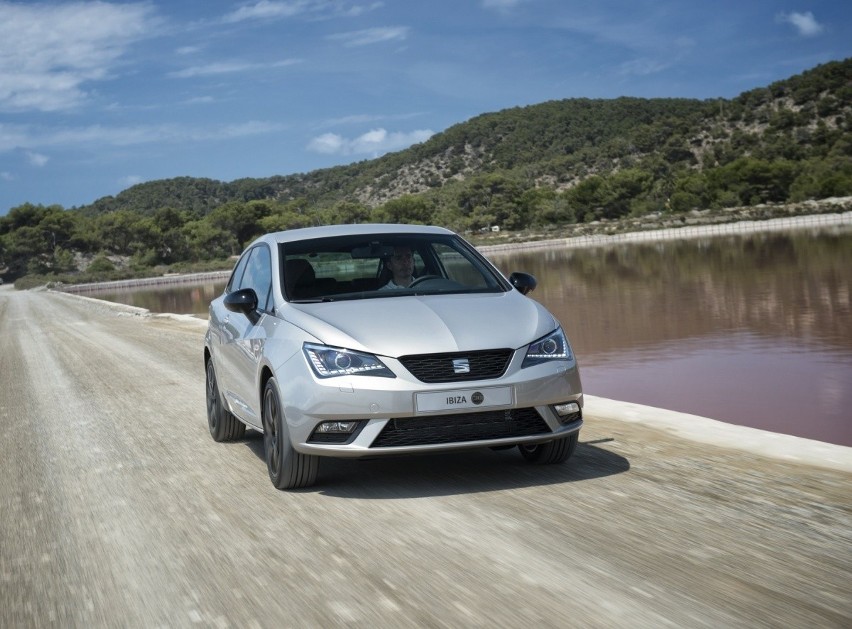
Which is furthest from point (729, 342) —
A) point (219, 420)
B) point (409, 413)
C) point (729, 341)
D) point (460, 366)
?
point (409, 413)

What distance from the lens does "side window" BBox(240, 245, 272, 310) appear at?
23.7 ft

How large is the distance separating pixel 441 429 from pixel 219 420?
3.28 metres

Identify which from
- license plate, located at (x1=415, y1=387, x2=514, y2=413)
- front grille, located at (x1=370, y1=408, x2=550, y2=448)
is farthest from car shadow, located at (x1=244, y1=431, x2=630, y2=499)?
license plate, located at (x1=415, y1=387, x2=514, y2=413)

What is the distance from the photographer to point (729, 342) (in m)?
16.0

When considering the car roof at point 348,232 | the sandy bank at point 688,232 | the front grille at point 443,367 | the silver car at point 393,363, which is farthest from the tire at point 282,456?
the sandy bank at point 688,232

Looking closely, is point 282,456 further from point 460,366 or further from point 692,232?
point 692,232

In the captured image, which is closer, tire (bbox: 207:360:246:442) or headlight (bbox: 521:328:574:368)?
headlight (bbox: 521:328:574:368)

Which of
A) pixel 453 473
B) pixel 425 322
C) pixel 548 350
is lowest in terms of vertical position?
pixel 453 473

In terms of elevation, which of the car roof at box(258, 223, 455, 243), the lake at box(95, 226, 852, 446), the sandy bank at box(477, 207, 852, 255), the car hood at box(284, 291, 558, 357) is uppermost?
the car roof at box(258, 223, 455, 243)

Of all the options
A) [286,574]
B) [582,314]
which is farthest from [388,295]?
[582,314]

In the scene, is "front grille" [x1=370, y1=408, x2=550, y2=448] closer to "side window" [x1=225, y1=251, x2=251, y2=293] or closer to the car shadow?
the car shadow

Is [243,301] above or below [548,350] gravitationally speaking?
above

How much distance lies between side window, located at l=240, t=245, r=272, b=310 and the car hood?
65 centimetres

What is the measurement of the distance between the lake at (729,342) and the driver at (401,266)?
163 inches
